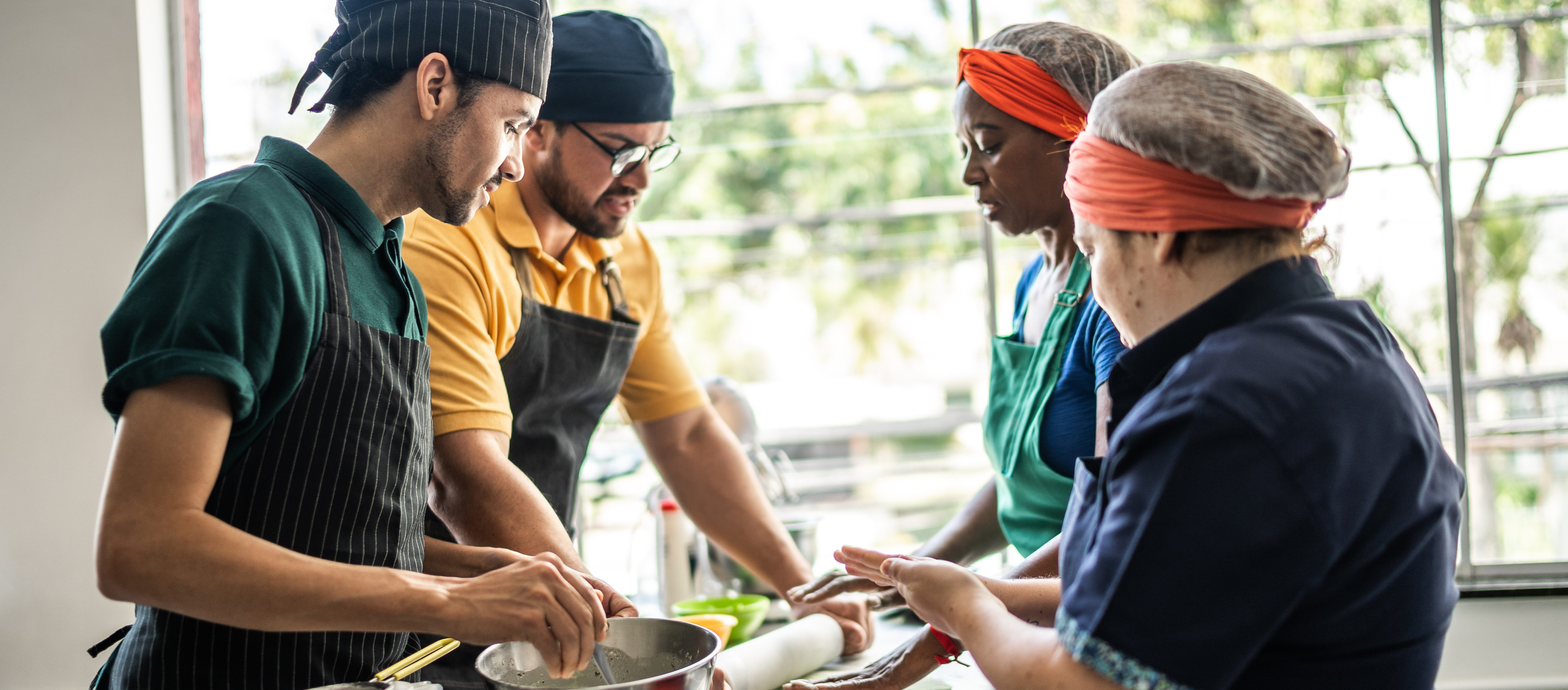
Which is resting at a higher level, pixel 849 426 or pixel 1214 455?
pixel 1214 455

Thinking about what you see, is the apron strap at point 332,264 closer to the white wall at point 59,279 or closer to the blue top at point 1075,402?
the blue top at point 1075,402

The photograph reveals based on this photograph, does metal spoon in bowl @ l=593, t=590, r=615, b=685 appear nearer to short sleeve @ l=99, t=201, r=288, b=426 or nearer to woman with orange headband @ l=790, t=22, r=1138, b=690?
woman with orange headband @ l=790, t=22, r=1138, b=690

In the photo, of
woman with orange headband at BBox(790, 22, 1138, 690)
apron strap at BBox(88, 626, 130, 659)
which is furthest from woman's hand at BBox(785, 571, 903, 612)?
apron strap at BBox(88, 626, 130, 659)

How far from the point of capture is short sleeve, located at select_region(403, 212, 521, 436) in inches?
56.9

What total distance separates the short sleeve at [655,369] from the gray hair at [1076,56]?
81cm

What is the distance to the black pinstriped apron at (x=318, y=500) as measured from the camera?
1014 mm

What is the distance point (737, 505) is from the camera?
2.09 metres

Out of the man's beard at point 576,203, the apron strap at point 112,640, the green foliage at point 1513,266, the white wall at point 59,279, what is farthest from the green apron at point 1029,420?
the green foliage at point 1513,266

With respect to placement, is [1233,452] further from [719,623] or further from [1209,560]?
[719,623]

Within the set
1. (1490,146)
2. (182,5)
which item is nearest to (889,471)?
(1490,146)

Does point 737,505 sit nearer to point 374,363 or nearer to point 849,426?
point 374,363

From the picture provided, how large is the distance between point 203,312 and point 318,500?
25cm

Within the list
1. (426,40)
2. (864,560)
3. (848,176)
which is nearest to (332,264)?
(426,40)

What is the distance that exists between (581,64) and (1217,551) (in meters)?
1.39
